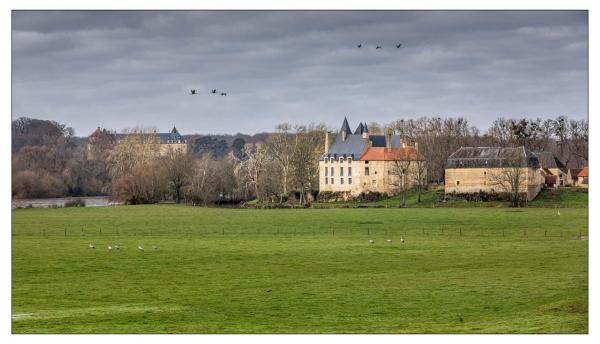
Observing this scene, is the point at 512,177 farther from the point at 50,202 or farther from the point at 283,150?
the point at 50,202

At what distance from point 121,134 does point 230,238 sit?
115 m

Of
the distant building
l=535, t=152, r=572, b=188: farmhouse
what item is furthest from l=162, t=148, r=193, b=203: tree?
the distant building

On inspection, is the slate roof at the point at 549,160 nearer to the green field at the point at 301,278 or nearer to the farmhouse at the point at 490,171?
the farmhouse at the point at 490,171

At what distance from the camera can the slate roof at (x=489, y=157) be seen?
9262 centimetres

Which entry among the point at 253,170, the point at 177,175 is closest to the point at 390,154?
the point at 253,170

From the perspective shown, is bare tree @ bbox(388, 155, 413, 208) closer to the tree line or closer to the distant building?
the tree line

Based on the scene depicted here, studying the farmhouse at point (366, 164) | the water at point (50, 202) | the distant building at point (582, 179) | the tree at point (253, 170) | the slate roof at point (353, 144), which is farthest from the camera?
the slate roof at point (353, 144)

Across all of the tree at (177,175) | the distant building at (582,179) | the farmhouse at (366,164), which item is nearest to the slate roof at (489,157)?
the farmhouse at (366,164)

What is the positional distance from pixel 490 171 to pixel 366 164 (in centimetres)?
1678

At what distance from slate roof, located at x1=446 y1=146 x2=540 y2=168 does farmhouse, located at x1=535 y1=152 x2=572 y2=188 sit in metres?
4.30

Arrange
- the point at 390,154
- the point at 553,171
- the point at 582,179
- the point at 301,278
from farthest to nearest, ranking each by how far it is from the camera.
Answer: the point at 390,154 → the point at 553,171 → the point at 582,179 → the point at 301,278

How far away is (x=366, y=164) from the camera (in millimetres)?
107000

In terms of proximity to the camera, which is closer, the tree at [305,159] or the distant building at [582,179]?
the distant building at [582,179]

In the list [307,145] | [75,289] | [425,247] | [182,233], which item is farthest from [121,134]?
[75,289]
